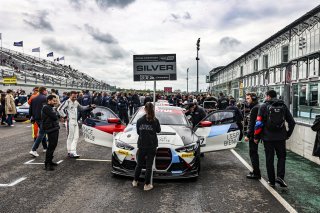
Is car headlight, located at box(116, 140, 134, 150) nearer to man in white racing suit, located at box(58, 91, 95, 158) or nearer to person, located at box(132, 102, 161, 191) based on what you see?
person, located at box(132, 102, 161, 191)

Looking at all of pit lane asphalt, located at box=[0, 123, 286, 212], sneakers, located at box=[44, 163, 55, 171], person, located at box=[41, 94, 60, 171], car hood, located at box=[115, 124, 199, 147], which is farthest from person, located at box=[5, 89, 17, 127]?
car hood, located at box=[115, 124, 199, 147]

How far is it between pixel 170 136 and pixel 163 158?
1.80ft

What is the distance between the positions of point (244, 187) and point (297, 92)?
7.42 metres

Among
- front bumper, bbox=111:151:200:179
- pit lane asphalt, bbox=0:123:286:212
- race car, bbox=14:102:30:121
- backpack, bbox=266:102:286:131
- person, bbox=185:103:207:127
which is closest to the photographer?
pit lane asphalt, bbox=0:123:286:212

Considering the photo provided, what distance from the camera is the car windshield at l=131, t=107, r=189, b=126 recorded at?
7.43 metres

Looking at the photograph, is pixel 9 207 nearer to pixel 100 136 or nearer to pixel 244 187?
pixel 100 136

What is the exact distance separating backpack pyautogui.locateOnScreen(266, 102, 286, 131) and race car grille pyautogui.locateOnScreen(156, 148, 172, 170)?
1952mm

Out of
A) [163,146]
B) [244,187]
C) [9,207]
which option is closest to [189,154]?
[163,146]

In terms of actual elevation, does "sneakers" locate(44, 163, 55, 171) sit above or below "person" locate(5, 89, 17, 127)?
below

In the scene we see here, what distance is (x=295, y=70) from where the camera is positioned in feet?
99.1

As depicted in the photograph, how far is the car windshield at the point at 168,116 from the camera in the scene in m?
7.43

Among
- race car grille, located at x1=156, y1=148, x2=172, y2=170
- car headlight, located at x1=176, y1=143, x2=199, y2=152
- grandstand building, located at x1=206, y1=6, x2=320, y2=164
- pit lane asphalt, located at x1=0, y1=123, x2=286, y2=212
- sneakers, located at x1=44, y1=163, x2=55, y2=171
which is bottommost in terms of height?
pit lane asphalt, located at x1=0, y1=123, x2=286, y2=212

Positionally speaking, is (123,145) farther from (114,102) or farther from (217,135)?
(114,102)

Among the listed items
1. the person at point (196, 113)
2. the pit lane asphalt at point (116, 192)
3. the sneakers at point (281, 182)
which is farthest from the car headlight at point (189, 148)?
the person at point (196, 113)
